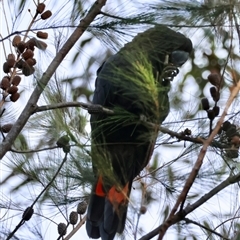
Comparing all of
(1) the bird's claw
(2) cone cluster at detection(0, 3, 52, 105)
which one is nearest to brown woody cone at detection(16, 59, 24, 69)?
(2) cone cluster at detection(0, 3, 52, 105)

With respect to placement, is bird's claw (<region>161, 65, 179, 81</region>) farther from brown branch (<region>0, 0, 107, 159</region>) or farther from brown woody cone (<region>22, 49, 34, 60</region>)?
brown woody cone (<region>22, 49, 34, 60</region>)

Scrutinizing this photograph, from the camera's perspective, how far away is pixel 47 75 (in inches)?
81.4

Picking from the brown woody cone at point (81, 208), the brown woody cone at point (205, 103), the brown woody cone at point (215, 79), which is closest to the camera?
the brown woody cone at point (215, 79)

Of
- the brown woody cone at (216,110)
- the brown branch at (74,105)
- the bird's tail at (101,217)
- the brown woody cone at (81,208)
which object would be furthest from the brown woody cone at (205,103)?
the bird's tail at (101,217)

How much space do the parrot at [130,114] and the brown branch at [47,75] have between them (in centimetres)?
14

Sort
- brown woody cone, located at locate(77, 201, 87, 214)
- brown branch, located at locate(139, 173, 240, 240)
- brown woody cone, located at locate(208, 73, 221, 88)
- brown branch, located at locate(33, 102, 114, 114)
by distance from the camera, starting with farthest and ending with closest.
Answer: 1. brown woody cone, located at locate(77, 201, 87, 214)
2. brown branch, located at locate(33, 102, 114, 114)
3. brown woody cone, located at locate(208, 73, 221, 88)
4. brown branch, located at locate(139, 173, 240, 240)

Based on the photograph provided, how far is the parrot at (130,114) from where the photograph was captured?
1678 millimetres

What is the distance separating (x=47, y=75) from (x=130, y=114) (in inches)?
14.9

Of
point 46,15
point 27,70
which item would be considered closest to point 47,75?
point 27,70

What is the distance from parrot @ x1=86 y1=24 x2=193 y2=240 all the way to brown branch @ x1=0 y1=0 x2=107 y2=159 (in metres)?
0.14

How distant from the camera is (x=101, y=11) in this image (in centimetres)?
209

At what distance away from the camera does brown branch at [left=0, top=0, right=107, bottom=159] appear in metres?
2.00

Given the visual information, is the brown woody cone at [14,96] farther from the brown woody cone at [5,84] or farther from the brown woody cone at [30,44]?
the brown woody cone at [30,44]

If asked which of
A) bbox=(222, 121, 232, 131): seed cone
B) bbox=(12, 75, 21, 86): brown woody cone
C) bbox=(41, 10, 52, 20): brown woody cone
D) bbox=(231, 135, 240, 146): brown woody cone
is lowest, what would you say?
bbox=(231, 135, 240, 146): brown woody cone
